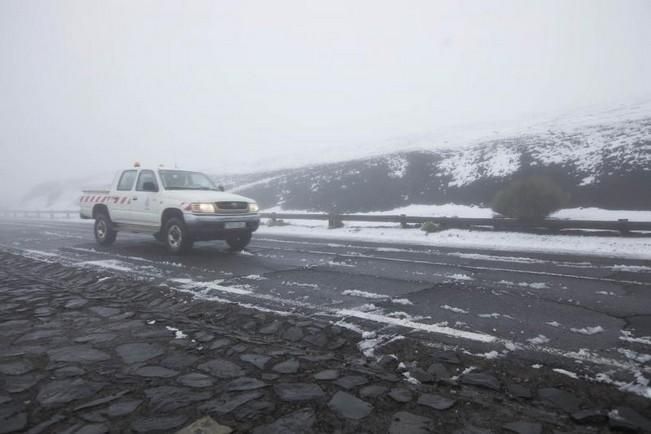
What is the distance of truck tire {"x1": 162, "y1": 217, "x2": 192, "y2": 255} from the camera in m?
8.99

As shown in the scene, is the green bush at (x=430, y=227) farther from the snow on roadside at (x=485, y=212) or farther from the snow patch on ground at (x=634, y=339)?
the snow patch on ground at (x=634, y=339)

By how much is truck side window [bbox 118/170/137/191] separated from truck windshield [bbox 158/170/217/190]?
4.17ft

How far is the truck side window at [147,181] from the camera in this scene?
9820 mm

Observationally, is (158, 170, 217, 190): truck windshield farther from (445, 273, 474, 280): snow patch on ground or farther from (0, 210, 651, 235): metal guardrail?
(0, 210, 651, 235): metal guardrail

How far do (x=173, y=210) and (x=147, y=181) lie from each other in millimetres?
1313

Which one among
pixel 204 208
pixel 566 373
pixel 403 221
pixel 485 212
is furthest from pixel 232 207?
pixel 485 212

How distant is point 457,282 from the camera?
20.7 feet

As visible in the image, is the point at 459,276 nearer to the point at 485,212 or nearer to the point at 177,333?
the point at 177,333

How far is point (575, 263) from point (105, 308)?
8.72 meters

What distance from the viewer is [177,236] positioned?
9.27m

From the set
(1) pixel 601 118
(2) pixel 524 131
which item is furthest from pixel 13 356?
(1) pixel 601 118

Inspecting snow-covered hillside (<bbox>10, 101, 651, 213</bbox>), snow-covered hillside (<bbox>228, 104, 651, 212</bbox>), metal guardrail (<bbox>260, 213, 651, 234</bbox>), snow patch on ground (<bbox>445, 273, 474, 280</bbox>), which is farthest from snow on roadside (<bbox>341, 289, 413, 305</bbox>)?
snow-covered hillside (<bbox>228, 104, 651, 212</bbox>)

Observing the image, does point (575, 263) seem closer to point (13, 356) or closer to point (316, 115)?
point (13, 356)

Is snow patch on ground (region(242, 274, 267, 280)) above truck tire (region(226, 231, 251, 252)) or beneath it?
beneath
